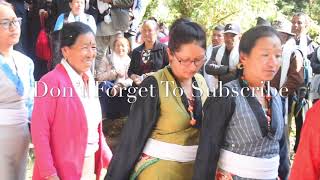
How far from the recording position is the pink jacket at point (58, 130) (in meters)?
2.72

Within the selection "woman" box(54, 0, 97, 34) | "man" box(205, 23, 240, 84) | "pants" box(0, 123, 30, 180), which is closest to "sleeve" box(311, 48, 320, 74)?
"man" box(205, 23, 240, 84)

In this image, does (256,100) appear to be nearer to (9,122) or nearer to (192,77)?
(192,77)

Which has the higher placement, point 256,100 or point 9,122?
point 256,100

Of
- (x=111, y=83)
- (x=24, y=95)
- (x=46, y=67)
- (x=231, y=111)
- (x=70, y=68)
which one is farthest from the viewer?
(x=46, y=67)

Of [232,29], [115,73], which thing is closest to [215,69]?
[232,29]

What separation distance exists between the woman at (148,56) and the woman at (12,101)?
1973 mm

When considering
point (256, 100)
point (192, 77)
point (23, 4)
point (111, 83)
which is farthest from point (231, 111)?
point (23, 4)

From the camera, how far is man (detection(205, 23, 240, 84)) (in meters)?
5.22

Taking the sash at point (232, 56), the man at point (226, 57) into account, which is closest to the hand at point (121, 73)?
the man at point (226, 57)

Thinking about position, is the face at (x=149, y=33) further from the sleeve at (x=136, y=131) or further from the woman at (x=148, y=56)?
the sleeve at (x=136, y=131)

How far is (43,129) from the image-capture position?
8.91 ft

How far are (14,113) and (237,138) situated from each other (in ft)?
4.83

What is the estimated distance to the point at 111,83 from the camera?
227 inches

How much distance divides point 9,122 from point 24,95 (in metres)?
0.20
